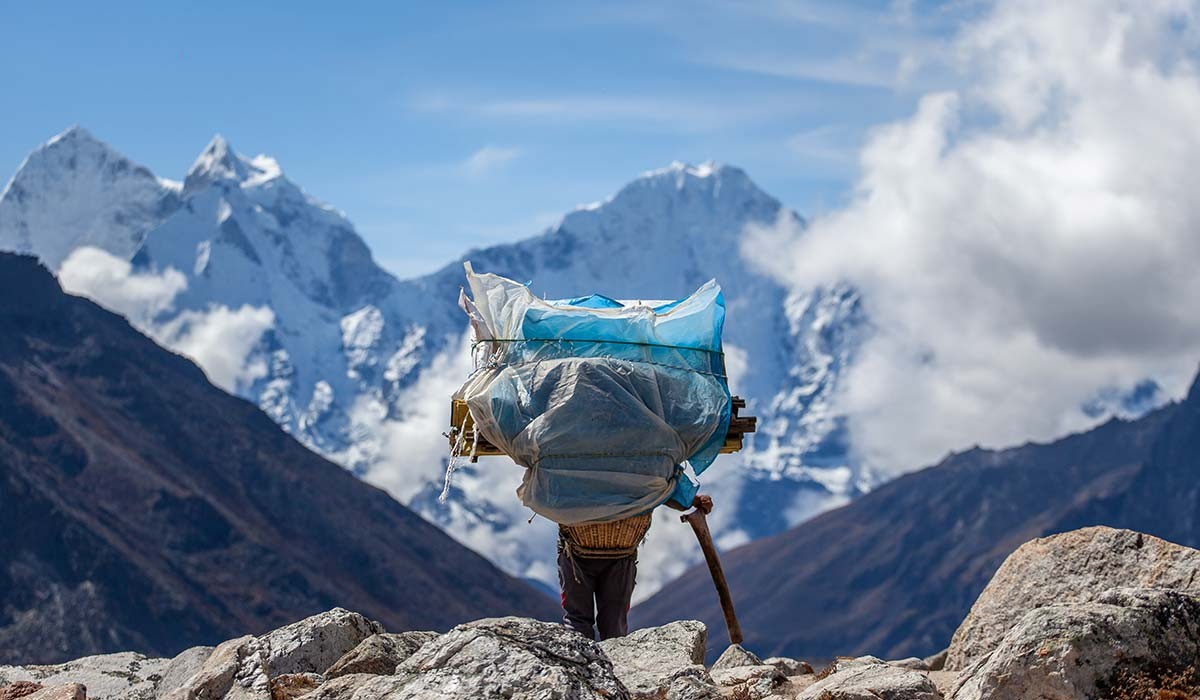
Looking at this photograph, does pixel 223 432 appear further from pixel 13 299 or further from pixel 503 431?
pixel 503 431

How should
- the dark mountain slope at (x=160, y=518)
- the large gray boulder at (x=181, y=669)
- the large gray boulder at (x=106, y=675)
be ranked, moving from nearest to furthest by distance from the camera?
the large gray boulder at (x=181, y=669) → the large gray boulder at (x=106, y=675) → the dark mountain slope at (x=160, y=518)

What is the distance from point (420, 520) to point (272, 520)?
30535 mm

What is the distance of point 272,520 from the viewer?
152875 mm

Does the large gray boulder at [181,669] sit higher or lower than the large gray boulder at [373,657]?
higher

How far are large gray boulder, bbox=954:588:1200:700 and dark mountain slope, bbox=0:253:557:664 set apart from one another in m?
92.7

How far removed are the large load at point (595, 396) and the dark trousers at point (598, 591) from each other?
0.55m

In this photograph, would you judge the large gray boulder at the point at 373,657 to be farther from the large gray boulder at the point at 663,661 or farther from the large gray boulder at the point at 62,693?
the large gray boulder at the point at 62,693

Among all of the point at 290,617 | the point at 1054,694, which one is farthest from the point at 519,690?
the point at 290,617

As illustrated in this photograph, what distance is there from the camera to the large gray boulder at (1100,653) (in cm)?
714

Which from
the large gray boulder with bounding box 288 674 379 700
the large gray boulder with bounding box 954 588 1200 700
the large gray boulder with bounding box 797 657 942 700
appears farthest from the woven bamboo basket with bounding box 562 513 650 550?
the large gray boulder with bounding box 954 588 1200 700

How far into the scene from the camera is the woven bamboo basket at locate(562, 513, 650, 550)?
10.5m

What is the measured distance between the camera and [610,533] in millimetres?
10570

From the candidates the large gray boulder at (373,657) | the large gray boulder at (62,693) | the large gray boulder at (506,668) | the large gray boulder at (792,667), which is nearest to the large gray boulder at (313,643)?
the large gray boulder at (373,657)

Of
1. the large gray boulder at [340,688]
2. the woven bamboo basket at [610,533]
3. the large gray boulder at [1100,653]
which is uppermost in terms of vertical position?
the woven bamboo basket at [610,533]
